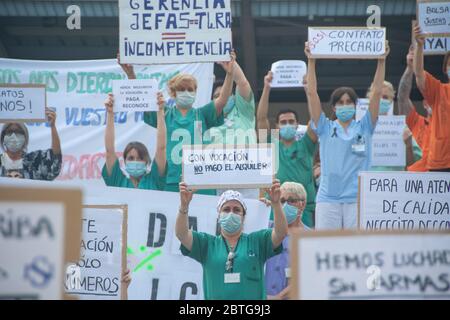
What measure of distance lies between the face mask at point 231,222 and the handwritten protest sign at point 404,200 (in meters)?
1.33

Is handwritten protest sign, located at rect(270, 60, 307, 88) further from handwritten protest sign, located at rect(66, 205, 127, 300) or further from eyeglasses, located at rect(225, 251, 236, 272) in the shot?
eyeglasses, located at rect(225, 251, 236, 272)

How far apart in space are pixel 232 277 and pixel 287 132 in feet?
7.36

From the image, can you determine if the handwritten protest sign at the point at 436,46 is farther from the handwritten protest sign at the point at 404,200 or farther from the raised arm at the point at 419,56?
the handwritten protest sign at the point at 404,200

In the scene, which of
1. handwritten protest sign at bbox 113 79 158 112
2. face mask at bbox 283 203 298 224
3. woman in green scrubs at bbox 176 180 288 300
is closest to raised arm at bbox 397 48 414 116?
face mask at bbox 283 203 298 224

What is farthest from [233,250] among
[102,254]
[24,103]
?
[24,103]

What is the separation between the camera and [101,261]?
22.6 ft

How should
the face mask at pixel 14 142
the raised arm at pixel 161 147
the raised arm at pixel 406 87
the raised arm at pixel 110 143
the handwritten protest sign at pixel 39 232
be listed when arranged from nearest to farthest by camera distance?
→ the handwritten protest sign at pixel 39 232 → the raised arm at pixel 161 147 → the raised arm at pixel 110 143 → the raised arm at pixel 406 87 → the face mask at pixel 14 142

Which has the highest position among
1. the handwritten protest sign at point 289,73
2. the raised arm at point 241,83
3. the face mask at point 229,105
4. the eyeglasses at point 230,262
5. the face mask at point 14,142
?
the handwritten protest sign at point 289,73

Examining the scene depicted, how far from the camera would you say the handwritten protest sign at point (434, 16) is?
7930 mm

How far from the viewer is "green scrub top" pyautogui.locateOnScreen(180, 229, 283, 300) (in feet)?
19.8

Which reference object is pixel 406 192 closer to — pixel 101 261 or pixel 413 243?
pixel 101 261

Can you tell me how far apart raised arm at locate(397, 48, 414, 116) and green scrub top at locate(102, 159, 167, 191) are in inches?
81.2

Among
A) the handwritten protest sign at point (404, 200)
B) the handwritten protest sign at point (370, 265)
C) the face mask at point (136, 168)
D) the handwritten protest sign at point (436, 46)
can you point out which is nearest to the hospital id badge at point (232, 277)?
the handwritten protest sign at point (404, 200)
